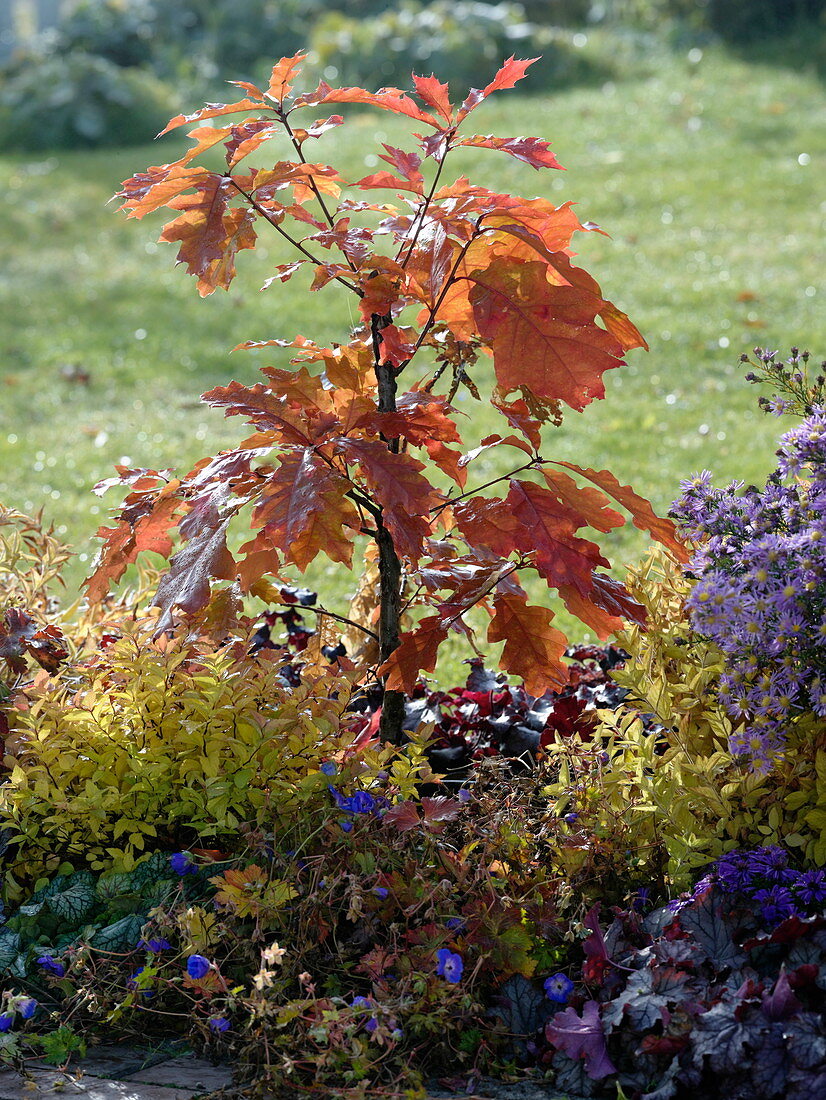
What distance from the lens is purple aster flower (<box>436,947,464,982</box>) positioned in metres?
1.89

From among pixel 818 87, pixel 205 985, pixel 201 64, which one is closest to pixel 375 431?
pixel 205 985

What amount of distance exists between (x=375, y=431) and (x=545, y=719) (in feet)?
2.91

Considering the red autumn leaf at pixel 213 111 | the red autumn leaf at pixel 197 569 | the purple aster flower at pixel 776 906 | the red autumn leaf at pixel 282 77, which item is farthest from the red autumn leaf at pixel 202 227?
the purple aster flower at pixel 776 906

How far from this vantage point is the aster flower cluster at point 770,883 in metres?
1.98

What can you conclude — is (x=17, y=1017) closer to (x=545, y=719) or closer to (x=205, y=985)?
(x=205, y=985)

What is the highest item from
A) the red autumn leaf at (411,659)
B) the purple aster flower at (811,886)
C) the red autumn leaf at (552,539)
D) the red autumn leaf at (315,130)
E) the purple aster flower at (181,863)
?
Result: the red autumn leaf at (315,130)

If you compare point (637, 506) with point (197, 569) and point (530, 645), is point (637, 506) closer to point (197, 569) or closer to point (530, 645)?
point (530, 645)

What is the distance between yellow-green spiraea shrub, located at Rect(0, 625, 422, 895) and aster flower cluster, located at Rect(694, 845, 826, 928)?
671 mm

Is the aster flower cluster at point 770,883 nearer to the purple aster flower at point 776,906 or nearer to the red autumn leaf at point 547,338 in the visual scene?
the purple aster flower at point 776,906

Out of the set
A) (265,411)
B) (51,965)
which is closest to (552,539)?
(265,411)

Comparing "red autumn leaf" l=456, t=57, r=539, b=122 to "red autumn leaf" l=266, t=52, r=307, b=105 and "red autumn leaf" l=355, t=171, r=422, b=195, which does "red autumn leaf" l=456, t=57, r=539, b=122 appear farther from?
"red autumn leaf" l=266, t=52, r=307, b=105

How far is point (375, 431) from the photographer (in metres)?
2.29

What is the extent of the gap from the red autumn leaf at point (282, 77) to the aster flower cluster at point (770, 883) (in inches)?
64.8

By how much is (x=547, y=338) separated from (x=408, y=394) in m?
0.35
